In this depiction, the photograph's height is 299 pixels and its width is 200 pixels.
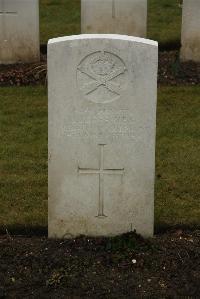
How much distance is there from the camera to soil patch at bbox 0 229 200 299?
457cm

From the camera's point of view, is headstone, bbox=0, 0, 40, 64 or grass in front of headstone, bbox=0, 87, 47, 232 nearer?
grass in front of headstone, bbox=0, 87, 47, 232

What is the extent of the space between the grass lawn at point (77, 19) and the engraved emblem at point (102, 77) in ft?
19.9

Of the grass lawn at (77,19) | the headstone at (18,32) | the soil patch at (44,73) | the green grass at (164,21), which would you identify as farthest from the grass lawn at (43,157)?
the grass lawn at (77,19)

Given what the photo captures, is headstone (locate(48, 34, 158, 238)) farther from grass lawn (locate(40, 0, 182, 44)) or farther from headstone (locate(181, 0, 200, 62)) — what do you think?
grass lawn (locate(40, 0, 182, 44))

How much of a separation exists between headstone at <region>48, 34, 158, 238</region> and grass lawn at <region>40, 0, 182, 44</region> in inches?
238

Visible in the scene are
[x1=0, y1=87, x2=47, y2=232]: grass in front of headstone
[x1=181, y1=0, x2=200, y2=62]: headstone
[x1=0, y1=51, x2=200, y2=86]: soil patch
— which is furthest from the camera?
[x1=181, y1=0, x2=200, y2=62]: headstone

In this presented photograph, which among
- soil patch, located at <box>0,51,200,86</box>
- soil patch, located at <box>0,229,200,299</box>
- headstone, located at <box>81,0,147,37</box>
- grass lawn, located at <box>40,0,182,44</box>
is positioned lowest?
soil patch, located at <box>0,229,200,299</box>

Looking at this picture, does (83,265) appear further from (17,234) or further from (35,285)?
(17,234)

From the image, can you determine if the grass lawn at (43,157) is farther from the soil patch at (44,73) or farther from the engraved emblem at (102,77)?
the engraved emblem at (102,77)

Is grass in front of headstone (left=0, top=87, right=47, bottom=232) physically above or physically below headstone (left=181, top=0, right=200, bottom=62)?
below

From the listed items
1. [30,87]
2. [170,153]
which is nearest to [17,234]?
[170,153]

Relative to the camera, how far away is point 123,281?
4.65 m

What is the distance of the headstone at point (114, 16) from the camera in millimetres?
9773

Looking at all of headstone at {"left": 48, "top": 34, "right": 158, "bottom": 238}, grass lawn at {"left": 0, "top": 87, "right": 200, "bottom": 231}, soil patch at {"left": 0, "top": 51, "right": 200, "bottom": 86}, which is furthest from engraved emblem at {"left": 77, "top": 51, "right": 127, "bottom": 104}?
soil patch at {"left": 0, "top": 51, "right": 200, "bottom": 86}
